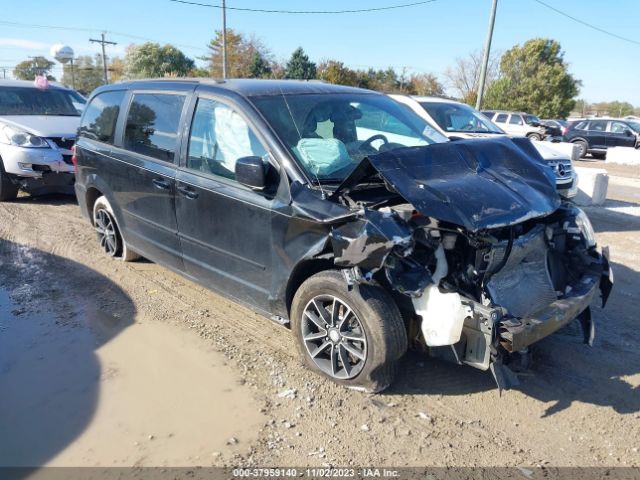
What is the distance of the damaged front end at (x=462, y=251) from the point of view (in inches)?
116

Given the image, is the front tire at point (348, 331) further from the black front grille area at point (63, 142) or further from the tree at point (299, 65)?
the tree at point (299, 65)

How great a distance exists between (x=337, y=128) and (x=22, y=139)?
6.38 meters

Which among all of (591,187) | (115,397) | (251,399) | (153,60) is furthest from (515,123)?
(153,60)

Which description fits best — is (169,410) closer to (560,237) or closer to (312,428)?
(312,428)

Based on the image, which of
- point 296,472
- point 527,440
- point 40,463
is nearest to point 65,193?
point 40,463

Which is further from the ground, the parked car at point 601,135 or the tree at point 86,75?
the tree at point 86,75

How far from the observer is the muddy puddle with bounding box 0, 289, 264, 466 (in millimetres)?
2838

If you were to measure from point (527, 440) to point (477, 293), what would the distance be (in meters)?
0.89

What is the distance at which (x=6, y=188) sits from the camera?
8.26 metres

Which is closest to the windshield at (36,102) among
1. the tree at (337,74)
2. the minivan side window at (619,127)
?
the minivan side window at (619,127)

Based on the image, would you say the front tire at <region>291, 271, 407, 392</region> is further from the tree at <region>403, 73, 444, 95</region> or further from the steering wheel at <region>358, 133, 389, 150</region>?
the tree at <region>403, 73, 444, 95</region>

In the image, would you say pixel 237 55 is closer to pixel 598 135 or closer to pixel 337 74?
pixel 337 74

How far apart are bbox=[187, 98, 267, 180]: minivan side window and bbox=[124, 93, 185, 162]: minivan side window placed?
26 cm

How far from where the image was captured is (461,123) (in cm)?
901
